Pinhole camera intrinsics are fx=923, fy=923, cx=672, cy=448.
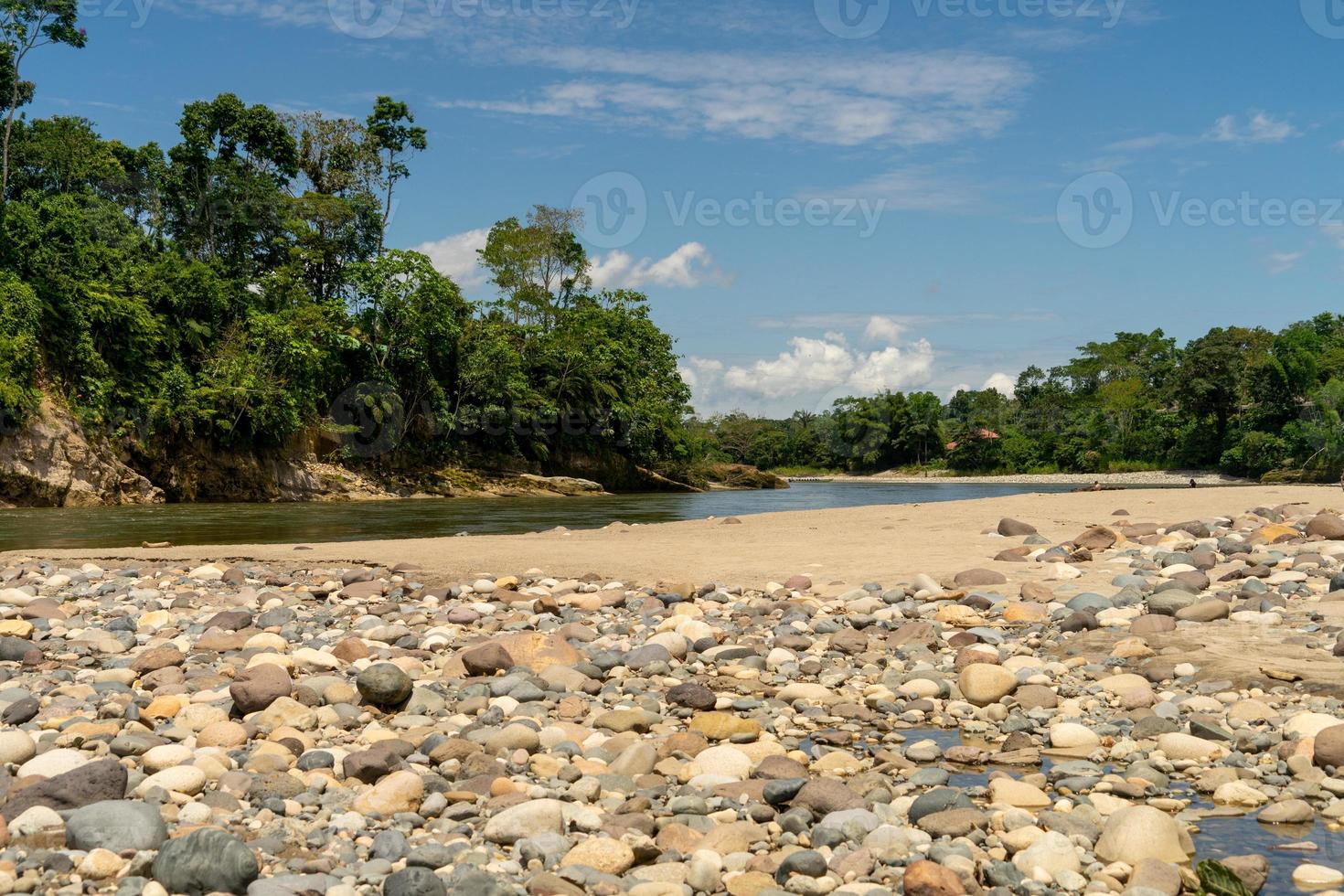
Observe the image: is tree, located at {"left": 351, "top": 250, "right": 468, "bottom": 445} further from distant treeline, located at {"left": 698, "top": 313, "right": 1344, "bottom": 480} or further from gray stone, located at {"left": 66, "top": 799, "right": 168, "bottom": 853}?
gray stone, located at {"left": 66, "top": 799, "right": 168, "bottom": 853}

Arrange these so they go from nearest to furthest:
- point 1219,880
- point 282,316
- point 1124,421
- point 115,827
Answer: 1. point 1219,880
2. point 115,827
3. point 282,316
4. point 1124,421

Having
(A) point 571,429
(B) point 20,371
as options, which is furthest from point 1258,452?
(B) point 20,371

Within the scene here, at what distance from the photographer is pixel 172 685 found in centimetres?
506

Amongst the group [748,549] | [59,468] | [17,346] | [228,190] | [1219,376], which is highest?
A: [228,190]

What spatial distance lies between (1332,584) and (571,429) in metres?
34.2

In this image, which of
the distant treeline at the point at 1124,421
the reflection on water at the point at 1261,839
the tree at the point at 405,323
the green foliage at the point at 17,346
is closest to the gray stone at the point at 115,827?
the reflection on water at the point at 1261,839

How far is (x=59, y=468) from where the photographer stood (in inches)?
912

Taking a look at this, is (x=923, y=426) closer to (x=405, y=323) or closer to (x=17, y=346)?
(x=405, y=323)

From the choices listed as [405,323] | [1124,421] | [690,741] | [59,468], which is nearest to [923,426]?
[1124,421]

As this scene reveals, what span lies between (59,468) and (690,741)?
24.4m

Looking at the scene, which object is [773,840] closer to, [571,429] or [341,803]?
[341,803]

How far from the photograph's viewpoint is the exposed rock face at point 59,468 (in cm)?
2220

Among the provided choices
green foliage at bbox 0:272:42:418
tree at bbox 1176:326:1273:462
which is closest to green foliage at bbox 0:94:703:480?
green foliage at bbox 0:272:42:418

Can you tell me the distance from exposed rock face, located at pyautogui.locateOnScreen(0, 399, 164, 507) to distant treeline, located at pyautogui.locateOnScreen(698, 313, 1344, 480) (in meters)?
33.3
